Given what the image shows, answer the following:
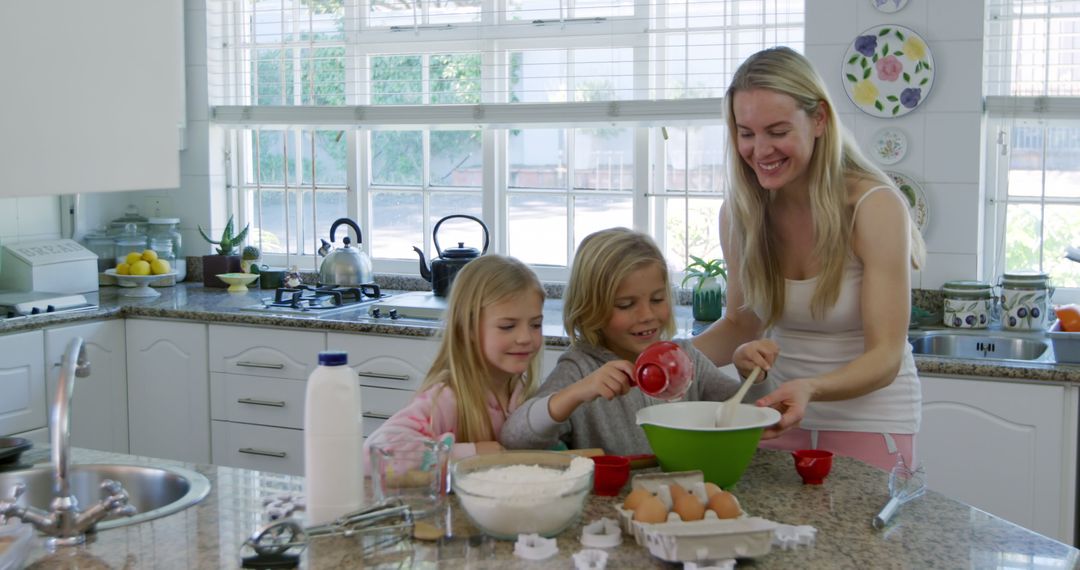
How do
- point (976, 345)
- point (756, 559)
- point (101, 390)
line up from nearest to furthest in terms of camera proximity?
point (756, 559), point (976, 345), point (101, 390)

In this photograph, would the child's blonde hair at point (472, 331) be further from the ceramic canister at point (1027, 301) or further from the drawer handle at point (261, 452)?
the drawer handle at point (261, 452)

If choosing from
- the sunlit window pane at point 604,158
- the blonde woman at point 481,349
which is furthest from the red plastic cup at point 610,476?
the sunlit window pane at point 604,158

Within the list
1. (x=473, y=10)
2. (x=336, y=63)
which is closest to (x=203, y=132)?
(x=336, y=63)

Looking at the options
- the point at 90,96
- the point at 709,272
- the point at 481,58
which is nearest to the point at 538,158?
the point at 481,58

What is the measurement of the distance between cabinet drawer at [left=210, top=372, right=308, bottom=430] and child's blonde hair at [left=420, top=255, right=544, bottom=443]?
76.1 inches

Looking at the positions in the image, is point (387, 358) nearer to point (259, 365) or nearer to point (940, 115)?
point (259, 365)

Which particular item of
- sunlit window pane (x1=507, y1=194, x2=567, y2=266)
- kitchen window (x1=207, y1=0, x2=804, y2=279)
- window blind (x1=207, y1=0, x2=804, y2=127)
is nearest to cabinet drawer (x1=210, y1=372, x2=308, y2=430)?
kitchen window (x1=207, y1=0, x2=804, y2=279)

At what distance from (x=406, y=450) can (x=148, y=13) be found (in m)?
0.70

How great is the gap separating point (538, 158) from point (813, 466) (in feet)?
8.54

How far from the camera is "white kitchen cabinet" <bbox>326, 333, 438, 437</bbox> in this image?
11.9 ft

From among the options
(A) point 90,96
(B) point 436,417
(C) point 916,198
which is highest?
(A) point 90,96

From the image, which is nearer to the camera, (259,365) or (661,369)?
(661,369)

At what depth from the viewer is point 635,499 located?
1516 mm

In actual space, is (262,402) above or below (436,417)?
below
